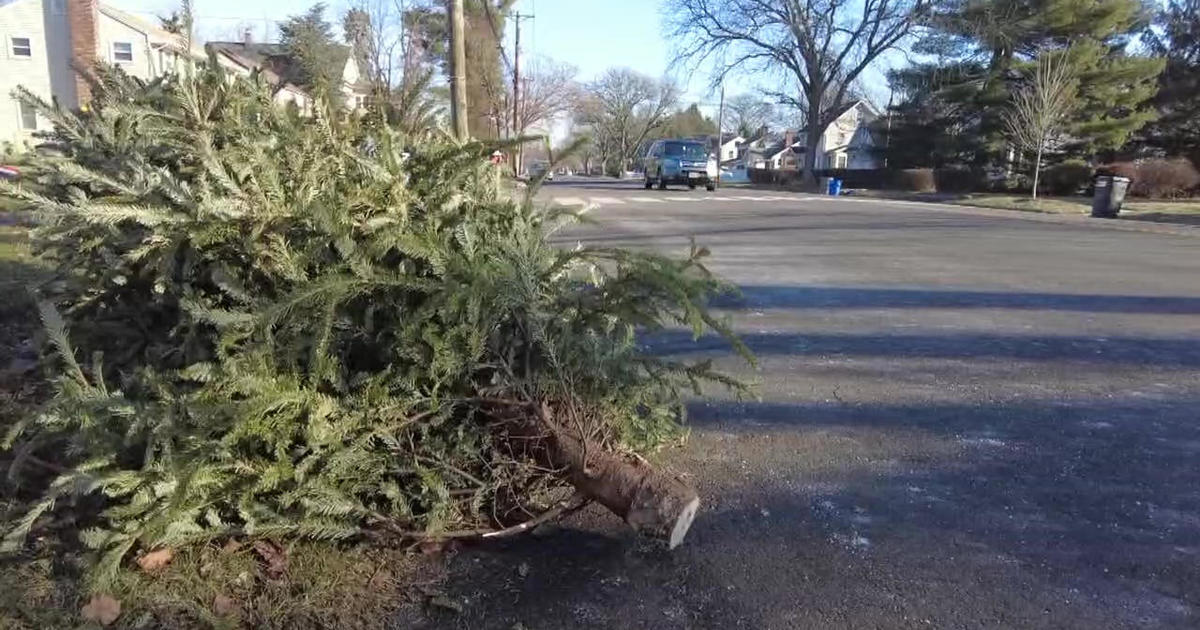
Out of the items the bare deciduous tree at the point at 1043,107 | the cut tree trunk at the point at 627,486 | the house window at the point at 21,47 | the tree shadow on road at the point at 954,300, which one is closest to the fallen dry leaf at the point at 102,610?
the cut tree trunk at the point at 627,486

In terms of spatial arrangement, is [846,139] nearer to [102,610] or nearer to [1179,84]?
[1179,84]

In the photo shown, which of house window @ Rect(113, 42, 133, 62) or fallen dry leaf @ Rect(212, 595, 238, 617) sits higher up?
house window @ Rect(113, 42, 133, 62)

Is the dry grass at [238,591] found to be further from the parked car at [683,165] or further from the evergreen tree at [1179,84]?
the evergreen tree at [1179,84]

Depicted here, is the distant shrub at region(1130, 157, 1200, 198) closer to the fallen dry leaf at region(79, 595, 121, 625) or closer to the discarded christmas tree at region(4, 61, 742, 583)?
the discarded christmas tree at region(4, 61, 742, 583)

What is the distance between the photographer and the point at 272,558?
2.86 m

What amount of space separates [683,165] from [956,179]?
52.1 feet

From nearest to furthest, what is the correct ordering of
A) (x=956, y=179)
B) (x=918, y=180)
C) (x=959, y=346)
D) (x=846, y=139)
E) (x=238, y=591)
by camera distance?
(x=238, y=591)
(x=959, y=346)
(x=956, y=179)
(x=918, y=180)
(x=846, y=139)

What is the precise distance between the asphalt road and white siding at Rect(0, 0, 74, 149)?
35.2 metres

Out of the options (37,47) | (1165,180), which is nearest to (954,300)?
(1165,180)

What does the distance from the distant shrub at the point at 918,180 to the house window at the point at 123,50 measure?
121 ft

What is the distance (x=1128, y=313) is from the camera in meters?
7.18

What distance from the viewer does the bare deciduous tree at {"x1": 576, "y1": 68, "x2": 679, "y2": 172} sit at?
301ft

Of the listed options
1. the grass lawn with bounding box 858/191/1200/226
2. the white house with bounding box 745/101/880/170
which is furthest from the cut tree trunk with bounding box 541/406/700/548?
the white house with bounding box 745/101/880/170

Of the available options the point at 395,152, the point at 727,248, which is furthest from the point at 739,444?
the point at 727,248
